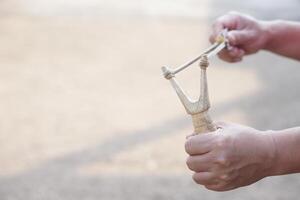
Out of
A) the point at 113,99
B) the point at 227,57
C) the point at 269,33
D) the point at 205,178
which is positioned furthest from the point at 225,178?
the point at 113,99

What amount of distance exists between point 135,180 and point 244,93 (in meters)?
0.91

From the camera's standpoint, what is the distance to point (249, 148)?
92 centimetres

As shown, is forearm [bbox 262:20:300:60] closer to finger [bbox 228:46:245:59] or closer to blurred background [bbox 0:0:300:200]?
finger [bbox 228:46:245:59]

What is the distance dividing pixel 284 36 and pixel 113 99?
53.1 inches

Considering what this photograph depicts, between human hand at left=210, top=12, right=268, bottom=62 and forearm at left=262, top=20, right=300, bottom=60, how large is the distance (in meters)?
0.02

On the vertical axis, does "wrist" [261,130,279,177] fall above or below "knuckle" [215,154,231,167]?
above

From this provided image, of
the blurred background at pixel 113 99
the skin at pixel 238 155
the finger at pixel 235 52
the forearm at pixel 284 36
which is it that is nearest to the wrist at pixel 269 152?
the skin at pixel 238 155

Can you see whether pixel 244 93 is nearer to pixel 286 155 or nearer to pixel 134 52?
pixel 134 52

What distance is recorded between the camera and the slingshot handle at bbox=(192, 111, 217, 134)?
0.90 meters

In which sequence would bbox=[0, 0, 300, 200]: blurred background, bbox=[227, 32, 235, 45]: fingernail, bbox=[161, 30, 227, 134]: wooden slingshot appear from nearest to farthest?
bbox=[161, 30, 227, 134]: wooden slingshot
bbox=[227, 32, 235, 45]: fingernail
bbox=[0, 0, 300, 200]: blurred background

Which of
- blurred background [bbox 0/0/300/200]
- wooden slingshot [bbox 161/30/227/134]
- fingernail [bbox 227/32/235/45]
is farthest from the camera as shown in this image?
blurred background [bbox 0/0/300/200]

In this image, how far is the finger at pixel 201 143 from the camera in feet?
2.94

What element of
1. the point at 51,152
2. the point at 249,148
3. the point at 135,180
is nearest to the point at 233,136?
the point at 249,148

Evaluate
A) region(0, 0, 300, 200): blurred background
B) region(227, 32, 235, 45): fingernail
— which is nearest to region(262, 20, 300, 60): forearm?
region(227, 32, 235, 45): fingernail
